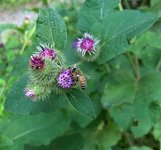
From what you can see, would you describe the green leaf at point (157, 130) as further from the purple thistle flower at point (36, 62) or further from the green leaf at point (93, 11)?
the purple thistle flower at point (36, 62)

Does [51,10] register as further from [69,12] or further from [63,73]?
[69,12]

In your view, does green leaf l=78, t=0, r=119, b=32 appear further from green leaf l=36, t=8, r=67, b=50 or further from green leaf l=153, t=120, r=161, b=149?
green leaf l=153, t=120, r=161, b=149

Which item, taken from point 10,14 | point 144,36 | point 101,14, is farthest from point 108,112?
point 10,14

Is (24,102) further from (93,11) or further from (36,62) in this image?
(93,11)

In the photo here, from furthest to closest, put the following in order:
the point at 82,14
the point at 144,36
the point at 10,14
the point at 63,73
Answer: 1. the point at 10,14
2. the point at 144,36
3. the point at 82,14
4. the point at 63,73

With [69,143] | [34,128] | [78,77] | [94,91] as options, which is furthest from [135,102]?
[78,77]

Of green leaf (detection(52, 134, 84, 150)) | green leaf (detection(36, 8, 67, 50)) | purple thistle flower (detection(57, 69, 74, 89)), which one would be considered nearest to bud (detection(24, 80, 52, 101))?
purple thistle flower (detection(57, 69, 74, 89))
